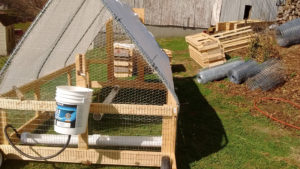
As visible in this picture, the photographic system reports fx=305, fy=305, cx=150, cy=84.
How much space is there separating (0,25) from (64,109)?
27.6 ft

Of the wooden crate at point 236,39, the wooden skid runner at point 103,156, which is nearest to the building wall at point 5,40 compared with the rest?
the wooden crate at point 236,39

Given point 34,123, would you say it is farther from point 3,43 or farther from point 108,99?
point 3,43

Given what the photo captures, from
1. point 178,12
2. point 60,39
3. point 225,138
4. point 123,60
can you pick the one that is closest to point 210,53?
point 123,60

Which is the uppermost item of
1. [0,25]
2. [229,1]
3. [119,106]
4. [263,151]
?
[229,1]

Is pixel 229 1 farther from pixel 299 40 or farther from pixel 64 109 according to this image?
pixel 64 109

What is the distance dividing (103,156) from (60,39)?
206cm

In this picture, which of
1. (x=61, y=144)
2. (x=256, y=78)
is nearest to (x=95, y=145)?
(x=61, y=144)

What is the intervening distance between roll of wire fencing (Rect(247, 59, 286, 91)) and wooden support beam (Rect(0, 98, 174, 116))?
14.3 ft

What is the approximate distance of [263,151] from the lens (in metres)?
4.98

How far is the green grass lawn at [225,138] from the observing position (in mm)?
4551

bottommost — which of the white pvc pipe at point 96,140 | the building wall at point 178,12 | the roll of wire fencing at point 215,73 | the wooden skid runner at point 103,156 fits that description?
the wooden skid runner at point 103,156

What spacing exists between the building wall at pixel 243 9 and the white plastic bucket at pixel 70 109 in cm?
1100

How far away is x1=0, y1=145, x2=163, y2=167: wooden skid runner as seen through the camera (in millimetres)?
4160

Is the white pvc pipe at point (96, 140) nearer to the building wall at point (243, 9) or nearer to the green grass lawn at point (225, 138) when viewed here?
Answer: the green grass lawn at point (225, 138)
